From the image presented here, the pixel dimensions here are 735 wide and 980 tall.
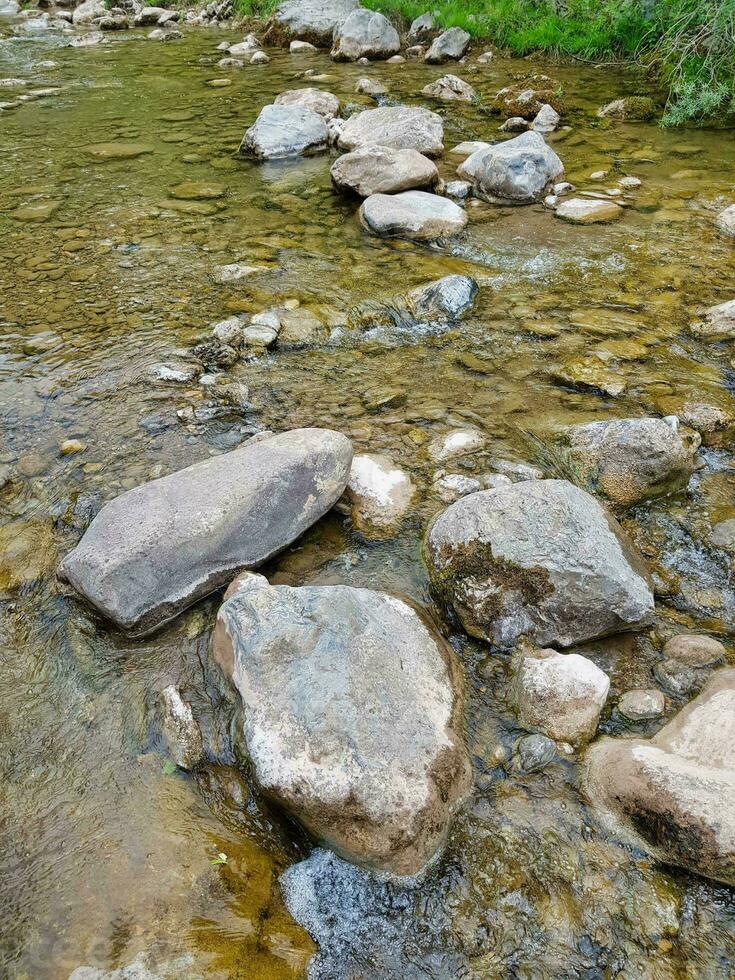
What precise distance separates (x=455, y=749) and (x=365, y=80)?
10.4 metres

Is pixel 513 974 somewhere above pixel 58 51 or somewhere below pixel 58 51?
below

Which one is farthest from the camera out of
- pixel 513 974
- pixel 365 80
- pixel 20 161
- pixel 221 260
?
pixel 365 80

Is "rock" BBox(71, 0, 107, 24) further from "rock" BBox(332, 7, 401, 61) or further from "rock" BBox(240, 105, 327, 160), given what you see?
"rock" BBox(240, 105, 327, 160)

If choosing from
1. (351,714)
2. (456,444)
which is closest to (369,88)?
(456,444)

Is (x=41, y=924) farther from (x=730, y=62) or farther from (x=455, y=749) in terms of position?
(x=730, y=62)

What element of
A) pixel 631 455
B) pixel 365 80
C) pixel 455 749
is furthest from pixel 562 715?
pixel 365 80

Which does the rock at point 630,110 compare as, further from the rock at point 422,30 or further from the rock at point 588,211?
the rock at point 422,30

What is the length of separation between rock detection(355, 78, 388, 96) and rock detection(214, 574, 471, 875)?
9.37m

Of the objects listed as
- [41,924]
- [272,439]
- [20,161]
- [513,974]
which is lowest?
[513,974]

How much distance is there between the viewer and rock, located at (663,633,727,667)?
2.37 meters

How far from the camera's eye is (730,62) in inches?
307

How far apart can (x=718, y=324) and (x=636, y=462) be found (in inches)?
66.4

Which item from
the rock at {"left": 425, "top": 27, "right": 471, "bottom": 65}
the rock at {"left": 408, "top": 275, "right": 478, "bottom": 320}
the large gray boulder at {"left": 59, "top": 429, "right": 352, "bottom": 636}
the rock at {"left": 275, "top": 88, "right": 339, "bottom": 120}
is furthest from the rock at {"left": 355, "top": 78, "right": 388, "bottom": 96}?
the large gray boulder at {"left": 59, "top": 429, "right": 352, "bottom": 636}

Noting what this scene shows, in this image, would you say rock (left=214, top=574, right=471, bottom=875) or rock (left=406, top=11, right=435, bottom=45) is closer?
rock (left=214, top=574, right=471, bottom=875)
